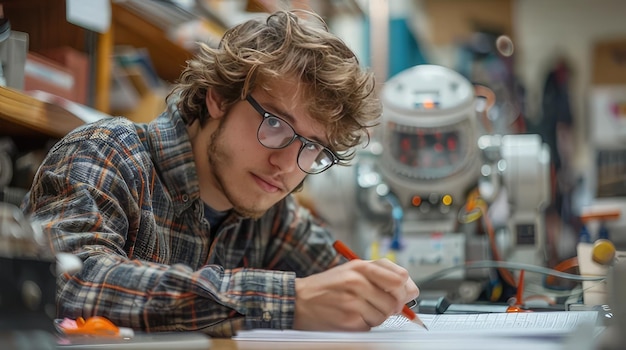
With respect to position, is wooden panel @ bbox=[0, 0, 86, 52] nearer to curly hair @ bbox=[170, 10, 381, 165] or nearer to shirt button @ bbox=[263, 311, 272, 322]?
curly hair @ bbox=[170, 10, 381, 165]

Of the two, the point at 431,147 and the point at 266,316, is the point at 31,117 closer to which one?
the point at 266,316

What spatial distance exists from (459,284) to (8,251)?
1411 millimetres

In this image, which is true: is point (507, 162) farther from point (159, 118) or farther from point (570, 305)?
point (159, 118)

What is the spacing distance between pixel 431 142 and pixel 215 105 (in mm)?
840

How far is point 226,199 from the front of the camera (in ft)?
4.96

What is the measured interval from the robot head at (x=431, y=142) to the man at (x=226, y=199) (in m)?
0.43

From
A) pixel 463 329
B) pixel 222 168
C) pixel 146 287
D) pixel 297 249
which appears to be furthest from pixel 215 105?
pixel 463 329

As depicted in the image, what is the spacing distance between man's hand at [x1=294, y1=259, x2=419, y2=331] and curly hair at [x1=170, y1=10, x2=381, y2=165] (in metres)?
0.52

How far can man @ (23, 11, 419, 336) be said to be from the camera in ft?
3.07

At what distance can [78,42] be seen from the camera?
2002 mm

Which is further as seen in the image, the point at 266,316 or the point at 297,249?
the point at 297,249

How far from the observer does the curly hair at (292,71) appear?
1.41m

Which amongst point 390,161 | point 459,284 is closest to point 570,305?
point 459,284

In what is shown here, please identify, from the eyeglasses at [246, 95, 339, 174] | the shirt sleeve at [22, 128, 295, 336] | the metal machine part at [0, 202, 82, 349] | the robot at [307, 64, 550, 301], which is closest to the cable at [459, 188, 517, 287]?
the robot at [307, 64, 550, 301]
